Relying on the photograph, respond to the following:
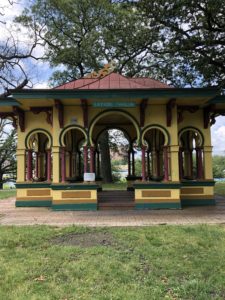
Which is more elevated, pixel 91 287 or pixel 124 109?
Result: pixel 124 109

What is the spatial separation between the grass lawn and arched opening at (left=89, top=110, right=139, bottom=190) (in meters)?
5.02

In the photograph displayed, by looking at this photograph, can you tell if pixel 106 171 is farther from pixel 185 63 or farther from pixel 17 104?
pixel 17 104

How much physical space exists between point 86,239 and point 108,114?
595 centimetres

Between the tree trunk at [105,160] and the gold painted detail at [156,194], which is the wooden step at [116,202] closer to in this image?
the gold painted detail at [156,194]

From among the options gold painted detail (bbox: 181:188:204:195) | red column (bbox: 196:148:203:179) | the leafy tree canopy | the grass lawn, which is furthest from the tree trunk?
the grass lawn

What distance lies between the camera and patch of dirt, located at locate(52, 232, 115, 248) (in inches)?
251

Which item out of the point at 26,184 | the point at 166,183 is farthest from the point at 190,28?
the point at 26,184

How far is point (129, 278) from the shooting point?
4684 millimetres

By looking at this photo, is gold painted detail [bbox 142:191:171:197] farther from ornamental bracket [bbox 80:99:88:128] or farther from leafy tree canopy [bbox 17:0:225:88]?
leafy tree canopy [bbox 17:0:225:88]

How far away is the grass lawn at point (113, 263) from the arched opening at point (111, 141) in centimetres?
502

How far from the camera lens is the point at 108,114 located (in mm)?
11805

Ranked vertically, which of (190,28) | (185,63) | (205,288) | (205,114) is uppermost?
(190,28)

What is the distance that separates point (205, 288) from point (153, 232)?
2.82 m

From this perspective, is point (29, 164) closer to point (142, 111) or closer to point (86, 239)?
point (142, 111)
